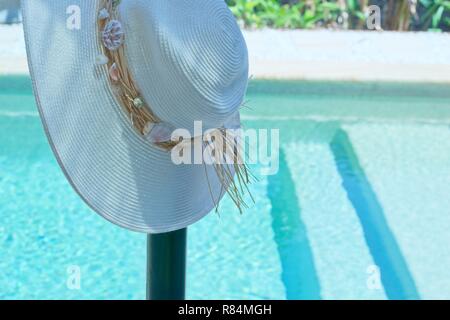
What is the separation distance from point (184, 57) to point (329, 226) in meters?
2.36

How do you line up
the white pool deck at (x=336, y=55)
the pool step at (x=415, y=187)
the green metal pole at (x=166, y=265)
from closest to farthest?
1. the green metal pole at (x=166, y=265)
2. the pool step at (x=415, y=187)
3. the white pool deck at (x=336, y=55)

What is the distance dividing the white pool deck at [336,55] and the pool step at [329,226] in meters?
0.70

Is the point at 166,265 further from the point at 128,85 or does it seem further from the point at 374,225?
the point at 374,225

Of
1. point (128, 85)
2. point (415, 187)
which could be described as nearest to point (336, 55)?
point (415, 187)

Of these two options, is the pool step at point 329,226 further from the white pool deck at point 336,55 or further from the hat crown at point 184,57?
the hat crown at point 184,57

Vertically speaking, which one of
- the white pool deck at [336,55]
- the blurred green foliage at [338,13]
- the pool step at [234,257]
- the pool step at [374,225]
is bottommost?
the blurred green foliage at [338,13]

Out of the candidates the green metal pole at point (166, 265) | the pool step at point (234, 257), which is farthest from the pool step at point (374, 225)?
the green metal pole at point (166, 265)

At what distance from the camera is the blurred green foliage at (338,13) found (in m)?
→ 5.67

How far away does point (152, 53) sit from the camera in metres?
1.17

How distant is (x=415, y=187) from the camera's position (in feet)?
12.3

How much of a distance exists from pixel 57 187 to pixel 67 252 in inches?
21.7

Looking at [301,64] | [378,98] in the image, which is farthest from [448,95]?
[301,64]

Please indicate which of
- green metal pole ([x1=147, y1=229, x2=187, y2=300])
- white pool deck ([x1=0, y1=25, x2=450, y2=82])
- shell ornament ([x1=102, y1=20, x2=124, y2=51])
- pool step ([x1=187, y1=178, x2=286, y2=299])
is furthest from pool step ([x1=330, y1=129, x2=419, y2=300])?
shell ornament ([x1=102, y1=20, x2=124, y2=51])

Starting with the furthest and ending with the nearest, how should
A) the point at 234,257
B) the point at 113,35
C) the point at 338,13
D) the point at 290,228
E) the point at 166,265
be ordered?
the point at 338,13 < the point at 290,228 < the point at 234,257 < the point at 166,265 < the point at 113,35
